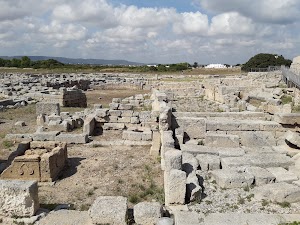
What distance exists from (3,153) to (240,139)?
27.4 ft

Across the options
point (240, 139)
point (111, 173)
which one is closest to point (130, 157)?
point (111, 173)

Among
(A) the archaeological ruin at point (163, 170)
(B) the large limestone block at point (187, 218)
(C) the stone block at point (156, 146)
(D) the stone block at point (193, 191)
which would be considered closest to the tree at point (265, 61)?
(A) the archaeological ruin at point (163, 170)

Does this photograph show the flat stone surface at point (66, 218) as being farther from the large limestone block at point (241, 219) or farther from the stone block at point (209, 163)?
the stone block at point (209, 163)

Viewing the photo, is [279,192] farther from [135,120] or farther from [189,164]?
[135,120]

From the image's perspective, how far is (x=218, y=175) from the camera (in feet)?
24.3

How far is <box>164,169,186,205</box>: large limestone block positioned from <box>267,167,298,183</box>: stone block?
7.85ft

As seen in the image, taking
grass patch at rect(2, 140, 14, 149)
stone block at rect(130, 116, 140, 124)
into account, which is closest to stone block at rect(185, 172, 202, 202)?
stone block at rect(130, 116, 140, 124)

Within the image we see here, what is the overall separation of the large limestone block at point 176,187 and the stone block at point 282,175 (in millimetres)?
2391

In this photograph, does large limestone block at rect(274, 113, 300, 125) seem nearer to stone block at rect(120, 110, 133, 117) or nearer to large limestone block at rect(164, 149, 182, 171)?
large limestone block at rect(164, 149, 182, 171)

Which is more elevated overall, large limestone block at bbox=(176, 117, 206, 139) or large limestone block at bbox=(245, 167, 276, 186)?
large limestone block at bbox=(176, 117, 206, 139)

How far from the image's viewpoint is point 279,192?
642 centimetres

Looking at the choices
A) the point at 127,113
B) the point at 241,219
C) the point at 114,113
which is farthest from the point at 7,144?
the point at 241,219

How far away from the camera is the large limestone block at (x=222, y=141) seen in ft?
33.1

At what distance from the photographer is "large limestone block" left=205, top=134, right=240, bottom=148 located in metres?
10.1
